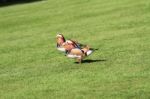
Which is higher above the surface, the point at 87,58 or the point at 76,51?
the point at 76,51

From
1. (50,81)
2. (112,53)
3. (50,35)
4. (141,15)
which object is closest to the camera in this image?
(50,81)

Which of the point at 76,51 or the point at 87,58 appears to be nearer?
the point at 76,51

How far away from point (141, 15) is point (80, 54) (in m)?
11.5

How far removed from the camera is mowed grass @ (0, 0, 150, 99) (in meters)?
12.2

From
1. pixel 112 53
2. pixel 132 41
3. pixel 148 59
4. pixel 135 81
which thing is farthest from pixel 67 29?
pixel 135 81

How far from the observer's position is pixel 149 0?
29.6 m

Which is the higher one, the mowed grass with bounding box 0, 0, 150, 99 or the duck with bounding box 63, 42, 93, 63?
the duck with bounding box 63, 42, 93, 63

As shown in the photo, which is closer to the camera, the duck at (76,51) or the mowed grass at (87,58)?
the mowed grass at (87,58)

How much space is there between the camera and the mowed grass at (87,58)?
1222 cm

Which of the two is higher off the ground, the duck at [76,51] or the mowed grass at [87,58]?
the duck at [76,51]

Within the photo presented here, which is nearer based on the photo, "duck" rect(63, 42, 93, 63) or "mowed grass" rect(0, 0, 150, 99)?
"mowed grass" rect(0, 0, 150, 99)

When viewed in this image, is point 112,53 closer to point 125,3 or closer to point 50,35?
point 50,35

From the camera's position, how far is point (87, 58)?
51.6 ft

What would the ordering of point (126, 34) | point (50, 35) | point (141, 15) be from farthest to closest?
point (141, 15)
point (50, 35)
point (126, 34)
